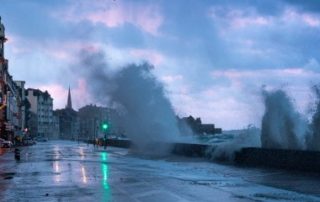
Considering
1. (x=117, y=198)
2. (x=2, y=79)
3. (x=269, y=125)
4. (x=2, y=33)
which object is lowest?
(x=117, y=198)

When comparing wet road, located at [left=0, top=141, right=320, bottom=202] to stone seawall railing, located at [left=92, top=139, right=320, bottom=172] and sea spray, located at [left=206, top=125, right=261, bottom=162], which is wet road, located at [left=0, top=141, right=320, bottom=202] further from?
sea spray, located at [left=206, top=125, right=261, bottom=162]

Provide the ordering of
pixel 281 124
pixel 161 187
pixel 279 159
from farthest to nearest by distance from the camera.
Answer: pixel 281 124
pixel 279 159
pixel 161 187

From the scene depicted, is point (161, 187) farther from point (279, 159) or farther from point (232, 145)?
point (232, 145)

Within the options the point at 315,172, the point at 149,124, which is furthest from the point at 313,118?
the point at 149,124

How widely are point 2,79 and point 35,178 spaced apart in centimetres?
8733

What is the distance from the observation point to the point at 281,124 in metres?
38.8

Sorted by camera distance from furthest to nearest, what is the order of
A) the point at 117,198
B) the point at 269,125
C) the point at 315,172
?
the point at 269,125, the point at 315,172, the point at 117,198

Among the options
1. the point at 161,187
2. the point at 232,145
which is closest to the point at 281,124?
the point at 232,145

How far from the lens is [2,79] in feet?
358

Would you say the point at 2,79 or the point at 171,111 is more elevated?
the point at 2,79

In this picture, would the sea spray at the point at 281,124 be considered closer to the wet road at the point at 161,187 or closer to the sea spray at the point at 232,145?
the sea spray at the point at 232,145

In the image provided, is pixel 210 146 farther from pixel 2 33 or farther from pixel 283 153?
pixel 2 33

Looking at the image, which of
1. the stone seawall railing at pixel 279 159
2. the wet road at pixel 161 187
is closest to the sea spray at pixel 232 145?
the stone seawall railing at pixel 279 159

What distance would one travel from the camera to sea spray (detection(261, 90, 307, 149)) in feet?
123
